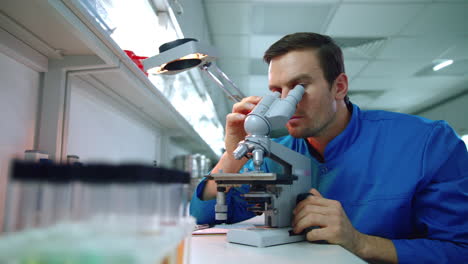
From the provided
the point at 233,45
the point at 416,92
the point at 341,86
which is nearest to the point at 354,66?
the point at 233,45

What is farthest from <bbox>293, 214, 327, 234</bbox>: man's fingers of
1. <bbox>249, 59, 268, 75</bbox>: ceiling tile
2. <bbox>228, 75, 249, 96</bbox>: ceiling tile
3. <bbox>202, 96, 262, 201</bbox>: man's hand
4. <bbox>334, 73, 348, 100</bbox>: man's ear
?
<bbox>228, 75, 249, 96</bbox>: ceiling tile

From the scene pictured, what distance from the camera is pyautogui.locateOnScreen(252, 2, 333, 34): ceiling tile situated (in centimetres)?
339

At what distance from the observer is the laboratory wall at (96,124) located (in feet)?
3.80

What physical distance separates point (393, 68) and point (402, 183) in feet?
15.3

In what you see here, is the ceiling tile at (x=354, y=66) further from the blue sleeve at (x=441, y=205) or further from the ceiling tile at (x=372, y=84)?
the blue sleeve at (x=441, y=205)

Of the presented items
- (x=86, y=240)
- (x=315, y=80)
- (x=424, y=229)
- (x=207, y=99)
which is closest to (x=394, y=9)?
(x=207, y=99)

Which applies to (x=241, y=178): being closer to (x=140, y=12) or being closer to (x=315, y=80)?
(x=315, y=80)

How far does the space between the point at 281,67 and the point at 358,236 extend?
705 mm

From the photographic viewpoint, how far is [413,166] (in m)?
1.19

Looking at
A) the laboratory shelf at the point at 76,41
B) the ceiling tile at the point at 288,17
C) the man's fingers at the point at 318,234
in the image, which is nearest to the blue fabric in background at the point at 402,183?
the man's fingers at the point at 318,234

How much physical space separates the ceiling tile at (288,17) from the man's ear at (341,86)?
212 cm

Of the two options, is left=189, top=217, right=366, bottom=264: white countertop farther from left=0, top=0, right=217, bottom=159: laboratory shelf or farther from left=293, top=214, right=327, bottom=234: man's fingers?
left=0, top=0, right=217, bottom=159: laboratory shelf

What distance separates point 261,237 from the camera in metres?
0.87

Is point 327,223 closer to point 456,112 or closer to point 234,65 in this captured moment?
point 234,65
